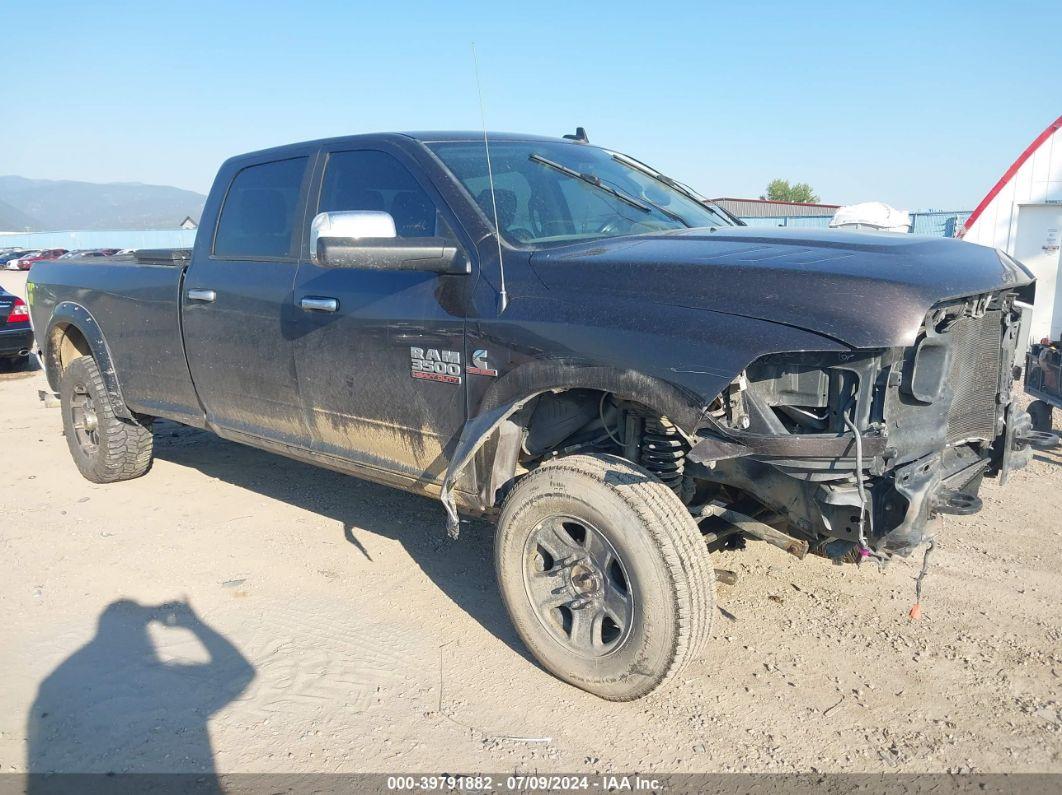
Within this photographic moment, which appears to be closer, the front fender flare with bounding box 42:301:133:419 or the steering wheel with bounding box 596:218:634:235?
the steering wheel with bounding box 596:218:634:235

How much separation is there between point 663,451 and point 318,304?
1689mm

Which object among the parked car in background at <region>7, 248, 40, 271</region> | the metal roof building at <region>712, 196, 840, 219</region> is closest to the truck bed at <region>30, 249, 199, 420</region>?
the metal roof building at <region>712, 196, 840, 219</region>

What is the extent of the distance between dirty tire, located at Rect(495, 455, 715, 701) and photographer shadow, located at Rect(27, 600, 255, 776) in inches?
46.2

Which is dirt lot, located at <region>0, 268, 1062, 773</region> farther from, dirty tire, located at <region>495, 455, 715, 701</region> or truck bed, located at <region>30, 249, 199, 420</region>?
truck bed, located at <region>30, 249, 199, 420</region>

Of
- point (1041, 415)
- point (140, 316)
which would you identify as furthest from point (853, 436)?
point (1041, 415)

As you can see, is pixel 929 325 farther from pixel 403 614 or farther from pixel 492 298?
pixel 403 614

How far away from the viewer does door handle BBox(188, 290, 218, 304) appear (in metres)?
4.29

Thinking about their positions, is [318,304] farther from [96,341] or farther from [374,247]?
[96,341]

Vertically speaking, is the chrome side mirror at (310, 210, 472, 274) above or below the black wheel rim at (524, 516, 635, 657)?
above

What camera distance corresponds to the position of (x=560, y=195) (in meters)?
3.59

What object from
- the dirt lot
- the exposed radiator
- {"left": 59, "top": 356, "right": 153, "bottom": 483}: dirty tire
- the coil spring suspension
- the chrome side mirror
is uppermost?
the chrome side mirror

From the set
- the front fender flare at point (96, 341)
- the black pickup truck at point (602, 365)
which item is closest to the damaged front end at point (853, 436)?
the black pickup truck at point (602, 365)

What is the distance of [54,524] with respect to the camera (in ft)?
16.2

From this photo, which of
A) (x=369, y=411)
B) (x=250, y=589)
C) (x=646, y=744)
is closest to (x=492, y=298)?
(x=369, y=411)
